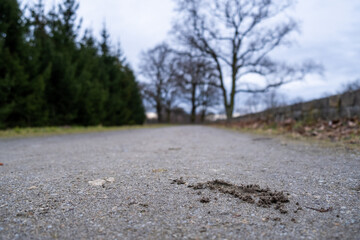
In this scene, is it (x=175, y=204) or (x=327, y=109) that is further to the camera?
(x=327, y=109)

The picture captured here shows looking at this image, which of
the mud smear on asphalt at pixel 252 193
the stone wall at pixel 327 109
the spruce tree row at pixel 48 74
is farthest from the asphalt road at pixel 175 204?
the spruce tree row at pixel 48 74

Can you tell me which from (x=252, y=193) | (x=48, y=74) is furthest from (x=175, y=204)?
(x=48, y=74)

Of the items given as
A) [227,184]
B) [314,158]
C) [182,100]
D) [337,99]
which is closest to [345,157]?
[314,158]

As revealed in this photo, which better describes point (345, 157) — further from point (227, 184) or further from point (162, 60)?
point (162, 60)

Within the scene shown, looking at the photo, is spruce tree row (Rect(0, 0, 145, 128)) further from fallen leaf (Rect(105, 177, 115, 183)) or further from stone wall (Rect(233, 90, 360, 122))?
stone wall (Rect(233, 90, 360, 122))

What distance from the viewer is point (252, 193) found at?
4.79 ft

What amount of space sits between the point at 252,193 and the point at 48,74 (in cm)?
984

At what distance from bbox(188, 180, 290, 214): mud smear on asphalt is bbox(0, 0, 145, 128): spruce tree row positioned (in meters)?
8.10

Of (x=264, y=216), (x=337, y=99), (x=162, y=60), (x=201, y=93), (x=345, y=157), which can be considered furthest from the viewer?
(x=201, y=93)

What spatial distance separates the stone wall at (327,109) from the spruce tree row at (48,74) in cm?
882

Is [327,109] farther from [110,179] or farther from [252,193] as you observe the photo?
[110,179]

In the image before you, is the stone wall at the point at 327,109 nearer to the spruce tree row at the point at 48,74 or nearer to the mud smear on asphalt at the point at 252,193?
the mud smear on asphalt at the point at 252,193

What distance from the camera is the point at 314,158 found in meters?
2.64

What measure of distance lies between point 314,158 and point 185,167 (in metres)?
1.56
